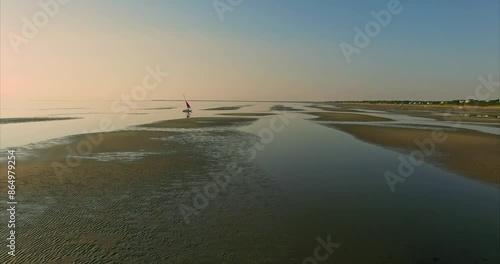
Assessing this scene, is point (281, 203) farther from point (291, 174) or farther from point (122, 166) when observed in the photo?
point (122, 166)

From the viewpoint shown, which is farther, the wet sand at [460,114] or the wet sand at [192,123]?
the wet sand at [460,114]

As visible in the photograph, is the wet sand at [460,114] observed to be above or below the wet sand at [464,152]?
above

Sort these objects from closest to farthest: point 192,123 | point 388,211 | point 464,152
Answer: point 388,211 < point 464,152 < point 192,123

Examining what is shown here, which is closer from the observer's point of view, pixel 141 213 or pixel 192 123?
pixel 141 213

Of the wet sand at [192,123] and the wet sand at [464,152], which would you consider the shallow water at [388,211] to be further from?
the wet sand at [192,123]

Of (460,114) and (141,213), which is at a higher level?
(460,114)

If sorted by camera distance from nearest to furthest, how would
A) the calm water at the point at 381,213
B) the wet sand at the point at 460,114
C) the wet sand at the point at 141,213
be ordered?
the wet sand at the point at 141,213 → the calm water at the point at 381,213 → the wet sand at the point at 460,114

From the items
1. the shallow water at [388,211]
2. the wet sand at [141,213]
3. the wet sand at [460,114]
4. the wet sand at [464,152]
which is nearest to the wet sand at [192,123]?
the wet sand at [464,152]

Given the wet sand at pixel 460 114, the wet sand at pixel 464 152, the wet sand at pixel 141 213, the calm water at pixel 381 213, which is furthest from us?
the wet sand at pixel 460 114

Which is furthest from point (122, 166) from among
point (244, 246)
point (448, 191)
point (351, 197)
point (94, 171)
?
point (448, 191)

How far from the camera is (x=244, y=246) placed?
26.6ft

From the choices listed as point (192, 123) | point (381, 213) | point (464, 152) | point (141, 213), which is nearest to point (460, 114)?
point (464, 152)

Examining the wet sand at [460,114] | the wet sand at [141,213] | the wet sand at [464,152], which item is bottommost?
the wet sand at [141,213]

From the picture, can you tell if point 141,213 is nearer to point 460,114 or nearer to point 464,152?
point 464,152
